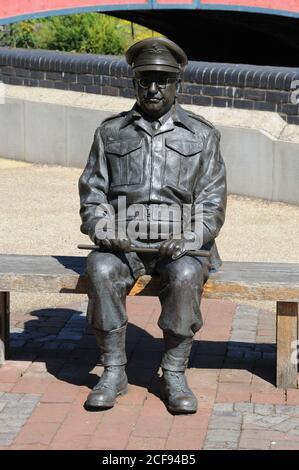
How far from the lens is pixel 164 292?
543cm

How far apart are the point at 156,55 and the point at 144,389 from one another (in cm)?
164

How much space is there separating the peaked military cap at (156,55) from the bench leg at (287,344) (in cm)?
128

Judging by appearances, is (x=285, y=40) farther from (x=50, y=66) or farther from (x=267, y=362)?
(x=267, y=362)

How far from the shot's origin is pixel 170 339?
17.9 feet

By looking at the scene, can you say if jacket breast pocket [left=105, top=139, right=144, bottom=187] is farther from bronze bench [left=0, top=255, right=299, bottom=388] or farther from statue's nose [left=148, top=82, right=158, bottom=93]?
bronze bench [left=0, top=255, right=299, bottom=388]

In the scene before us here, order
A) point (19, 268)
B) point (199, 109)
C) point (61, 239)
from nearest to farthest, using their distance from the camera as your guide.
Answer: point (19, 268) → point (61, 239) → point (199, 109)

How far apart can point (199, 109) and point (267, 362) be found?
4785 mm

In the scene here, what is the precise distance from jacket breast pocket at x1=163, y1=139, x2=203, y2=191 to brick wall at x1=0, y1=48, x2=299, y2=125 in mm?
4380

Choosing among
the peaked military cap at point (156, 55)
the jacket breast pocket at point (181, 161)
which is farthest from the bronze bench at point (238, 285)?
the peaked military cap at point (156, 55)

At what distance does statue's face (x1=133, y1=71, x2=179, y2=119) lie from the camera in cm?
558

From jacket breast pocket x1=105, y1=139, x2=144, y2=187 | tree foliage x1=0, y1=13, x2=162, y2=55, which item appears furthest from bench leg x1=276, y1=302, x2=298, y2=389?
tree foliage x1=0, y1=13, x2=162, y2=55

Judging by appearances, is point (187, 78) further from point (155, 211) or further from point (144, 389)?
point (144, 389)

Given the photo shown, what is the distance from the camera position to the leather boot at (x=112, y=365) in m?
5.45

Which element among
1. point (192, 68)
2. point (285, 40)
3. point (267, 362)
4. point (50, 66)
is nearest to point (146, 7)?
point (50, 66)
